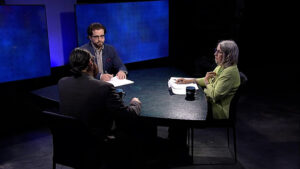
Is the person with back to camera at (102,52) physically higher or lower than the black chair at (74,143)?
higher

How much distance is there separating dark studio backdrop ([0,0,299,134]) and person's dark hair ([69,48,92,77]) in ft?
5.75

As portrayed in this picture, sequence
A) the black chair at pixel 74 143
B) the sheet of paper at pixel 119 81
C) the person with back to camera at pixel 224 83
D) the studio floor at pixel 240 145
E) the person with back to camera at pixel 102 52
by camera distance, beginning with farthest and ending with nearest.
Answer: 1. the person with back to camera at pixel 102 52
2. the studio floor at pixel 240 145
3. the sheet of paper at pixel 119 81
4. the person with back to camera at pixel 224 83
5. the black chair at pixel 74 143

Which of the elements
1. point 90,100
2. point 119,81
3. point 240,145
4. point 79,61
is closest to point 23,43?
point 119,81

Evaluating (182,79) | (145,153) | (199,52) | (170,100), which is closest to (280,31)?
(199,52)

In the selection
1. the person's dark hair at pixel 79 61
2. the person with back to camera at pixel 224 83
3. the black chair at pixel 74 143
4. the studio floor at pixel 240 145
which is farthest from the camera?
the studio floor at pixel 240 145

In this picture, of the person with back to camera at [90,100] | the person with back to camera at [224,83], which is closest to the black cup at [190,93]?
the person with back to camera at [224,83]

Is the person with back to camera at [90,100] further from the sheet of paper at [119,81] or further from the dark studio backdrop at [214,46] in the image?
the dark studio backdrop at [214,46]

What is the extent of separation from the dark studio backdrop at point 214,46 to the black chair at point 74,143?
1.77 m

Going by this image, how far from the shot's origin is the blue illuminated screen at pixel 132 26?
4211 millimetres

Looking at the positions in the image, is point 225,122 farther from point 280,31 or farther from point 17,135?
point 280,31

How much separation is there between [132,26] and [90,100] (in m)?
2.50

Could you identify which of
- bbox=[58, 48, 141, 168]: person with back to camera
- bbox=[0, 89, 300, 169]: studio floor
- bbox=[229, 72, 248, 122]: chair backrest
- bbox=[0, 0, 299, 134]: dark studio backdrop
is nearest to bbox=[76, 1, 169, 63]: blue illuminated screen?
bbox=[0, 0, 299, 134]: dark studio backdrop

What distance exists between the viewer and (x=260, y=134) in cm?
430

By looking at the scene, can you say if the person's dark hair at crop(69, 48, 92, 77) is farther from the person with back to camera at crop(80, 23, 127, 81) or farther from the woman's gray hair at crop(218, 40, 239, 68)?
the woman's gray hair at crop(218, 40, 239, 68)
